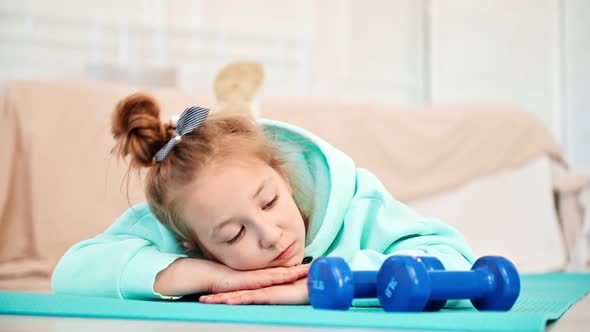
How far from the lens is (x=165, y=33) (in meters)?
3.42

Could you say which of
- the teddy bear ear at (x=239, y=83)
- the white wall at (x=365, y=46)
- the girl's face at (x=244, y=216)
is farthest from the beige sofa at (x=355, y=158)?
the white wall at (x=365, y=46)

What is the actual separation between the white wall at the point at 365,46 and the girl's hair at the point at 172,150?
2324 millimetres

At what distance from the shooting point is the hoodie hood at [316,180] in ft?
3.38

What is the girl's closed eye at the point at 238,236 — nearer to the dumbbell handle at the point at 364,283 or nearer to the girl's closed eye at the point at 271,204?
the girl's closed eye at the point at 271,204

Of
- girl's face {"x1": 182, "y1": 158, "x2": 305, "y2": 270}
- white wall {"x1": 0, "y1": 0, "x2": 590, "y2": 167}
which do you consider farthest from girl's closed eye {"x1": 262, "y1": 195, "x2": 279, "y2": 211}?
white wall {"x1": 0, "y1": 0, "x2": 590, "y2": 167}

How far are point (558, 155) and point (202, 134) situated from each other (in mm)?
1619

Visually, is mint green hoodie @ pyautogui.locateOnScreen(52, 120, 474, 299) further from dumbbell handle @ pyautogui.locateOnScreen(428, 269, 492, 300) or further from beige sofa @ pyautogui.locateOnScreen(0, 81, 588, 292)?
beige sofa @ pyautogui.locateOnScreen(0, 81, 588, 292)

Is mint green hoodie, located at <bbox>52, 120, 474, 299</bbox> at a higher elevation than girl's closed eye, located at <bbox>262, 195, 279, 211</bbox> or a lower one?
lower

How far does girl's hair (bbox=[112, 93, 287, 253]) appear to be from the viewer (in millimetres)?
961

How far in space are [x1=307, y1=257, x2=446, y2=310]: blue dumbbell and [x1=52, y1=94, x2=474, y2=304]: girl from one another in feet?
0.32

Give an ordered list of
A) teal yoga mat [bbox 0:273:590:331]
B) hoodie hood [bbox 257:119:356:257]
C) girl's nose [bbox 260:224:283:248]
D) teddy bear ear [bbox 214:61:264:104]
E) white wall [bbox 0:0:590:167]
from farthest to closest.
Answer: white wall [bbox 0:0:590:167] → teddy bear ear [bbox 214:61:264:104] → hoodie hood [bbox 257:119:356:257] → girl's nose [bbox 260:224:283:248] → teal yoga mat [bbox 0:273:590:331]

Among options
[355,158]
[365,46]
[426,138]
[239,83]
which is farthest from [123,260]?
[365,46]

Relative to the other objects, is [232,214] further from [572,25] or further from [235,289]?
[572,25]

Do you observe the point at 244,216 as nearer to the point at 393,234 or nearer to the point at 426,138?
the point at 393,234
